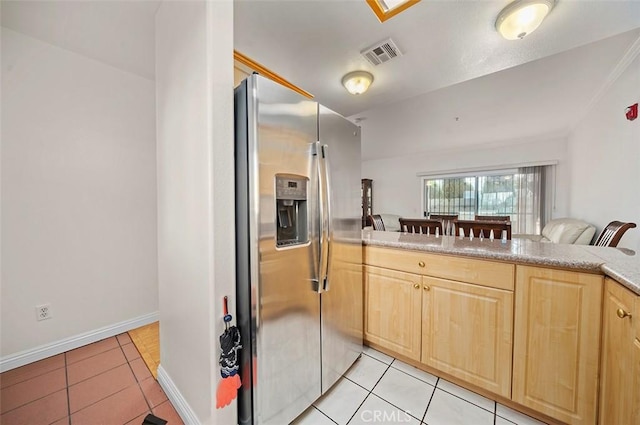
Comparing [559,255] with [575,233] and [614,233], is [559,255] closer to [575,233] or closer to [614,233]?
[614,233]

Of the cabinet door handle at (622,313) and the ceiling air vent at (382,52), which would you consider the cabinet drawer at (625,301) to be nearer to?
the cabinet door handle at (622,313)

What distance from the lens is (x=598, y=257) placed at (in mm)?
1152

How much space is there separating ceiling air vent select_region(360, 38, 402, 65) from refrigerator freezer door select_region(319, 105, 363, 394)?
2.17 ft

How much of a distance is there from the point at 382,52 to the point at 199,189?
1.72 metres

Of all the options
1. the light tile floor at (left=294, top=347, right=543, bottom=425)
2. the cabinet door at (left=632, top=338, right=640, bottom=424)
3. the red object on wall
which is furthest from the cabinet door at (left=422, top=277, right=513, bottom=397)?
the red object on wall

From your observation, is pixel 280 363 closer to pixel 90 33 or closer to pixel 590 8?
pixel 90 33

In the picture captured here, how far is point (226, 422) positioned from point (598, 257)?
196 centimetres

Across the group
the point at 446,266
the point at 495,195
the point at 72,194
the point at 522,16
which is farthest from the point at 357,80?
the point at 495,195

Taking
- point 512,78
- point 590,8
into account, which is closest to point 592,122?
point 512,78

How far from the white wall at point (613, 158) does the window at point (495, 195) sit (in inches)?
41.8

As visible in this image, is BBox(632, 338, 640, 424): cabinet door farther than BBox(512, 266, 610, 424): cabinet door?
No

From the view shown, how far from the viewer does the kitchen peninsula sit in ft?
3.23

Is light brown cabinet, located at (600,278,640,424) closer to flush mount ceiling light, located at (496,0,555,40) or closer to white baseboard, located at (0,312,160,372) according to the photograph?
flush mount ceiling light, located at (496,0,555,40)

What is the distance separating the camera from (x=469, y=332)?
1.40 meters
